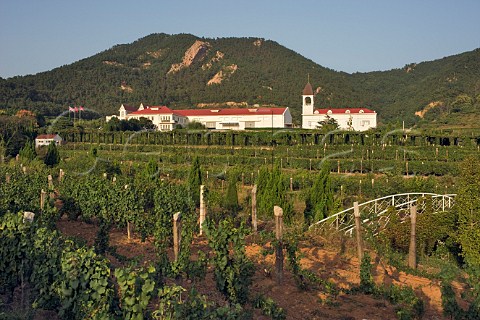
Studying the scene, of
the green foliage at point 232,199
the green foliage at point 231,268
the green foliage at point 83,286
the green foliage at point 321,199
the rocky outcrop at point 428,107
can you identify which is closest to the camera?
the green foliage at point 83,286

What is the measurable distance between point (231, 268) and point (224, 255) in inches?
9.2

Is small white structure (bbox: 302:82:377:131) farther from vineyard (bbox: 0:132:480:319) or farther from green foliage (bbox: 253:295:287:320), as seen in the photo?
green foliage (bbox: 253:295:287:320)

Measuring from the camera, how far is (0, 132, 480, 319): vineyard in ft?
20.2

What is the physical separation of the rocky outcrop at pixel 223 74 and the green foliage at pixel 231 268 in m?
120

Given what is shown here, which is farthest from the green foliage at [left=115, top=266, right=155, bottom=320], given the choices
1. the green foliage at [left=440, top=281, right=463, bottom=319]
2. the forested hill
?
the forested hill

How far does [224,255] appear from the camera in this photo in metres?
7.62

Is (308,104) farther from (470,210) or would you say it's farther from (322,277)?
(322,277)

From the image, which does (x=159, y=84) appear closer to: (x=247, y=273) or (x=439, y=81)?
(x=439, y=81)

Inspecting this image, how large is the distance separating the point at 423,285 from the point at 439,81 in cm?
8964

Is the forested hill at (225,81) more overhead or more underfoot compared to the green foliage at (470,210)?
more overhead

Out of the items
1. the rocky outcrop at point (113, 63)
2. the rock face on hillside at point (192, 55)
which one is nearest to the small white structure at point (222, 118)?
the rock face on hillside at point (192, 55)

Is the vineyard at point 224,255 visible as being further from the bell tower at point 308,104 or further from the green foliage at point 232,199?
the bell tower at point 308,104

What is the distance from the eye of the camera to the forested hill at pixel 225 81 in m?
88.4

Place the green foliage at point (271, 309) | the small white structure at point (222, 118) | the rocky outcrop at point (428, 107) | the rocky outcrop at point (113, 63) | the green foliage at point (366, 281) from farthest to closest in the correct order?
the rocky outcrop at point (113, 63) < the rocky outcrop at point (428, 107) < the small white structure at point (222, 118) < the green foliage at point (366, 281) < the green foliage at point (271, 309)
